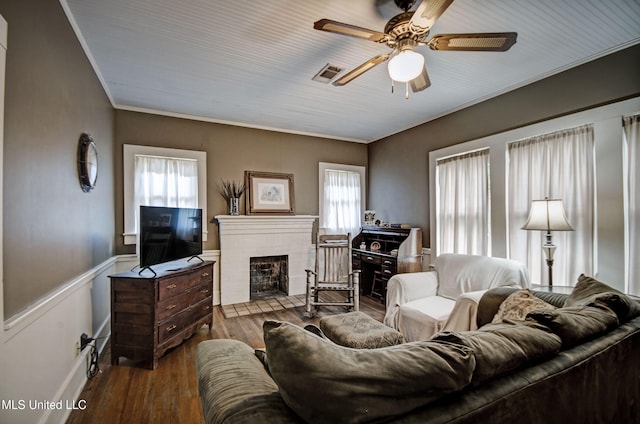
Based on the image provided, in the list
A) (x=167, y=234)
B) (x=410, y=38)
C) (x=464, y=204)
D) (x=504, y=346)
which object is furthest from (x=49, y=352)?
(x=464, y=204)

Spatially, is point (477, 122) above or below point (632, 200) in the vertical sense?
above

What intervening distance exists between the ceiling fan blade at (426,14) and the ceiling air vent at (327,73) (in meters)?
1.11

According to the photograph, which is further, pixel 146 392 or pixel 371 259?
pixel 371 259

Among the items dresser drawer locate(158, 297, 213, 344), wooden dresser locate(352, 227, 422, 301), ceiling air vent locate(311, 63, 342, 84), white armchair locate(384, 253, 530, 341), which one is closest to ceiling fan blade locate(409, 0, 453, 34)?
ceiling air vent locate(311, 63, 342, 84)

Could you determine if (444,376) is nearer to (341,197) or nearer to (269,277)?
(269,277)

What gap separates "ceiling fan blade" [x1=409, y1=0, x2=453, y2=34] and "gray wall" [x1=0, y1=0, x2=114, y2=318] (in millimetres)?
2007

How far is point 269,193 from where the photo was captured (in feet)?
15.5

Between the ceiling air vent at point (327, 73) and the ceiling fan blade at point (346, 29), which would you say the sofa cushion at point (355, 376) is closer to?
the ceiling fan blade at point (346, 29)

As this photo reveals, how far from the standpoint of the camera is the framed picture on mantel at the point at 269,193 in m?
4.57

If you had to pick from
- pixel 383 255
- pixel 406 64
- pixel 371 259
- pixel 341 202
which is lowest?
pixel 371 259

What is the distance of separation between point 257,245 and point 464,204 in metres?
3.06

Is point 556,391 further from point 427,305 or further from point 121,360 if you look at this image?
point 121,360

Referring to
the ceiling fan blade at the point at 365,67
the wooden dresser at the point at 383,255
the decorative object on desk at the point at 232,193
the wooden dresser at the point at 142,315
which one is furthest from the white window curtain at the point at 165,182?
the wooden dresser at the point at 383,255

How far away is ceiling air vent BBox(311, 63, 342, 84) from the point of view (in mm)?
2763
